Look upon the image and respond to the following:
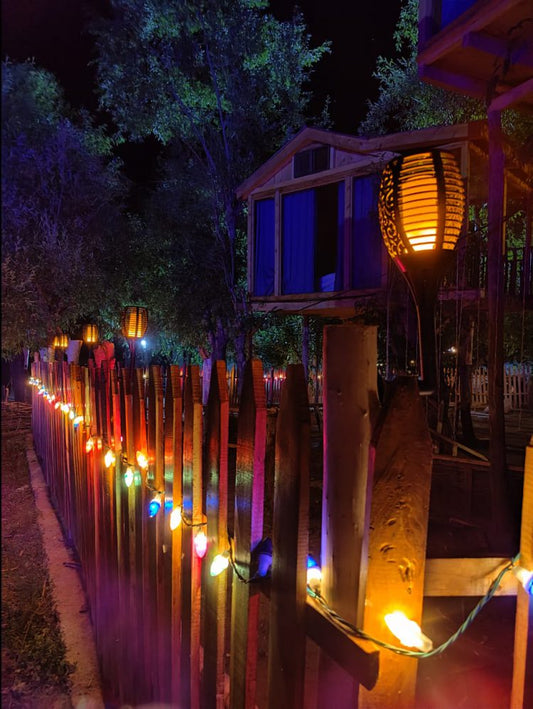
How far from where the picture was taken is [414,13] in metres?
15.1

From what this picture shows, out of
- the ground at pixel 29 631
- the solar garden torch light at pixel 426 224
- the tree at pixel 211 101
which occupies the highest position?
the tree at pixel 211 101

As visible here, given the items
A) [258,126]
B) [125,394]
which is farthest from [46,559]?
[258,126]

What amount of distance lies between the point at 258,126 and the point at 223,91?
69.6 inches

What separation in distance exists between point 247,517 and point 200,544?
49 cm

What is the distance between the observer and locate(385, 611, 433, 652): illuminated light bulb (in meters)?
1.23

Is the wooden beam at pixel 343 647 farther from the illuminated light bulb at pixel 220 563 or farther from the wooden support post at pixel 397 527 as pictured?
the illuminated light bulb at pixel 220 563

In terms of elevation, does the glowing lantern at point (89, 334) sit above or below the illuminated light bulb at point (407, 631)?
above

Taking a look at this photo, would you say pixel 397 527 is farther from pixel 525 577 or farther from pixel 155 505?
pixel 155 505

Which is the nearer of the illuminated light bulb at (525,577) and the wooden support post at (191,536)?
the illuminated light bulb at (525,577)

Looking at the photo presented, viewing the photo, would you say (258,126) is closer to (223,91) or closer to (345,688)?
(223,91)

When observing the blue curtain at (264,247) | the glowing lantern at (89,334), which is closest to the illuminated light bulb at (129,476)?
the blue curtain at (264,247)

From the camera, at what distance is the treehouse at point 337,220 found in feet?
29.1

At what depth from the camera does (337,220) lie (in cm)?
1119

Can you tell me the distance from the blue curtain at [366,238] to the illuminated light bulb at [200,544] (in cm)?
873
